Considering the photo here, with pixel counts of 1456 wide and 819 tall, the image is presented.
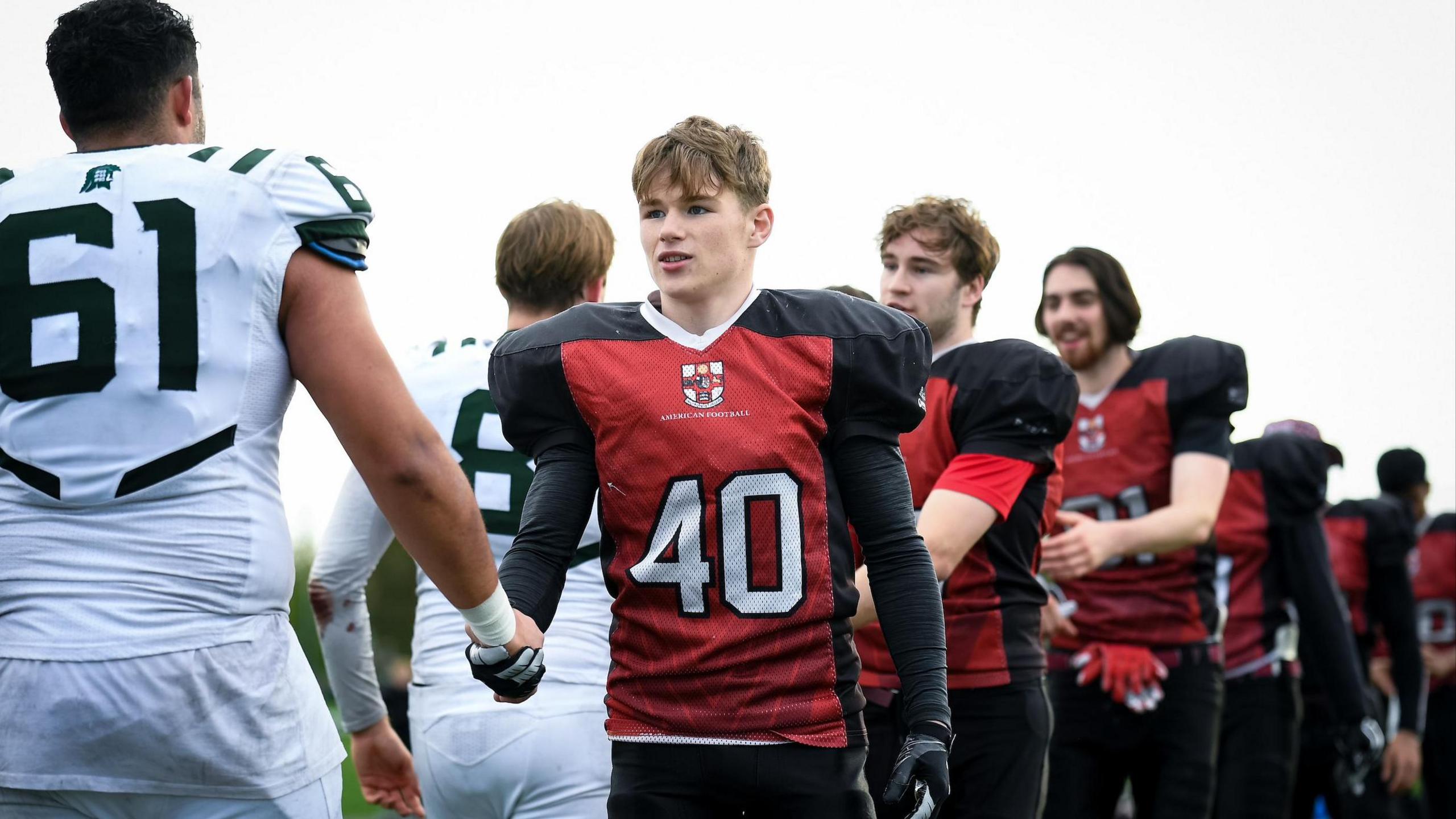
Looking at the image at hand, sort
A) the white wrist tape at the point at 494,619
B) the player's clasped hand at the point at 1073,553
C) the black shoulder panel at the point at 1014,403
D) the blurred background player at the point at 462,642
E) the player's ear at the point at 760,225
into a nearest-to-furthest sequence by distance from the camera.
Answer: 1. the white wrist tape at the point at 494,619
2. the player's ear at the point at 760,225
3. the blurred background player at the point at 462,642
4. the black shoulder panel at the point at 1014,403
5. the player's clasped hand at the point at 1073,553

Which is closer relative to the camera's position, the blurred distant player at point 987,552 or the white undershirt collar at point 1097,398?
the blurred distant player at point 987,552

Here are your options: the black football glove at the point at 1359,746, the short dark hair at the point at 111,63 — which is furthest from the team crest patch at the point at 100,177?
the black football glove at the point at 1359,746

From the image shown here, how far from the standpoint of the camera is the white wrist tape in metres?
2.64

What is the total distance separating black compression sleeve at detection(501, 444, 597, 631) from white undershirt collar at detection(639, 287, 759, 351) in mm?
300

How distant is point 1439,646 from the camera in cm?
934

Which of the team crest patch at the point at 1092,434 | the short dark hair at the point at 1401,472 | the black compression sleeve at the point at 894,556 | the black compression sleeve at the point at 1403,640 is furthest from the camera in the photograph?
the short dark hair at the point at 1401,472

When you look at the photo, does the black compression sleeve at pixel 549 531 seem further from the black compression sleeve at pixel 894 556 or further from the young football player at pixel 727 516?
the black compression sleeve at pixel 894 556

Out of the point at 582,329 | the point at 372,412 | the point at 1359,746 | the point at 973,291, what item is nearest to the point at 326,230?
the point at 372,412

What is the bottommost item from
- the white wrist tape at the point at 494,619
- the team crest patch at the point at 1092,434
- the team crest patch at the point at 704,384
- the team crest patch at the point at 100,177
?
the team crest patch at the point at 1092,434

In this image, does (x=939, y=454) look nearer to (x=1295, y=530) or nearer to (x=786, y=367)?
(x=786, y=367)

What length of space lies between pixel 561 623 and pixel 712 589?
3.20 ft

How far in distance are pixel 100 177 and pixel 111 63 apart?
0.26 meters

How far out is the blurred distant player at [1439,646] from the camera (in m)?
8.88

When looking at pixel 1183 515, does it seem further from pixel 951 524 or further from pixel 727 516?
pixel 727 516
